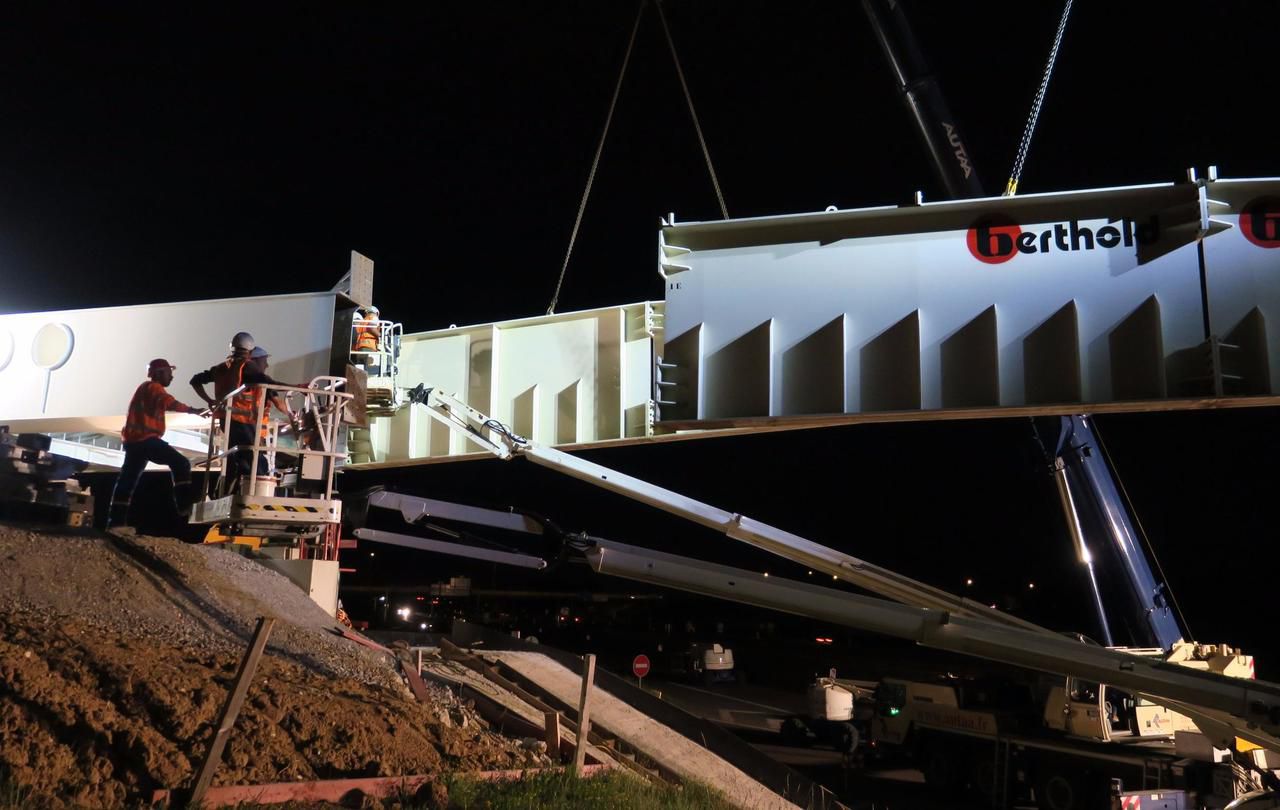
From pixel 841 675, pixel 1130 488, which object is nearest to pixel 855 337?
pixel 841 675

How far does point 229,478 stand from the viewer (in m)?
9.84

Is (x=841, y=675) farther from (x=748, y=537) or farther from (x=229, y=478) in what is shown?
(x=229, y=478)

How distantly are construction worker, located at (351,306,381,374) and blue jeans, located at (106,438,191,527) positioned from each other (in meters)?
2.52

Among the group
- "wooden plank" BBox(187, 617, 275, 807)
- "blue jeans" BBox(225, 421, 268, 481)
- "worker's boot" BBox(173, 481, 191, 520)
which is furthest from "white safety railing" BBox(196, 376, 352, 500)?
"wooden plank" BBox(187, 617, 275, 807)

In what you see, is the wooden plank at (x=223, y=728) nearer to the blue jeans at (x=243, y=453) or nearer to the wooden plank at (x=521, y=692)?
the blue jeans at (x=243, y=453)

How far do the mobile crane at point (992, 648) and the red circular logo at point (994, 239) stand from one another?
288 cm

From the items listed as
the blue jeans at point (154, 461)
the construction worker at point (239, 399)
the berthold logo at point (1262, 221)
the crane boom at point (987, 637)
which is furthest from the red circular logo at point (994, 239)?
the blue jeans at point (154, 461)

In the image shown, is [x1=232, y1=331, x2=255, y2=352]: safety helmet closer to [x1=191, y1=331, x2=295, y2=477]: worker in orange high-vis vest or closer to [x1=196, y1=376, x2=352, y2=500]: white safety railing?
[x1=191, y1=331, x2=295, y2=477]: worker in orange high-vis vest

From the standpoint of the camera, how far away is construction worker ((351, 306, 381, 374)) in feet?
40.5

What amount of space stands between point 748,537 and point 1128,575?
22.4 ft

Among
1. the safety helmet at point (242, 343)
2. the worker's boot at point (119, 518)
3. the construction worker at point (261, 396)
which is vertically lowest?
the worker's boot at point (119, 518)

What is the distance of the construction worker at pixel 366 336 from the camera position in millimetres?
12352

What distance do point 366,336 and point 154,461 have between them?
2.90m

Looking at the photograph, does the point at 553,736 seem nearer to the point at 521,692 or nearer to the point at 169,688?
the point at 521,692
